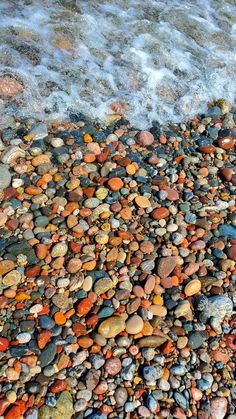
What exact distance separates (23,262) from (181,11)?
16.2 ft

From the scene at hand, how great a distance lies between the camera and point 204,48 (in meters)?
6.04

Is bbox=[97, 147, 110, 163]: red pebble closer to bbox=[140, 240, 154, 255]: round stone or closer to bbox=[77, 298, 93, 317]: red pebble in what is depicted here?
bbox=[140, 240, 154, 255]: round stone

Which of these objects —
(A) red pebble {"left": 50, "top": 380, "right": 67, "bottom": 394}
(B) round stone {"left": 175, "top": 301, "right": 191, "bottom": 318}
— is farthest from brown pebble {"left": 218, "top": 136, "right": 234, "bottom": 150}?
(A) red pebble {"left": 50, "top": 380, "right": 67, "bottom": 394}

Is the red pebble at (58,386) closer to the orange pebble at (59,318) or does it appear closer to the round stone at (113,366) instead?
the round stone at (113,366)

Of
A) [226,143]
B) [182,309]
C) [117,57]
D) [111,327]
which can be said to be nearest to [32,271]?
[111,327]

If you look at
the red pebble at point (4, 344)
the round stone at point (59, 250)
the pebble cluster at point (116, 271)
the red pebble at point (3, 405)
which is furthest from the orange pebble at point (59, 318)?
the red pebble at point (3, 405)

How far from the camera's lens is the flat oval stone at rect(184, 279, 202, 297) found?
3340 millimetres

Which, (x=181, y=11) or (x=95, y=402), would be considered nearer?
(x=95, y=402)

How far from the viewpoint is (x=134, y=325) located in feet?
10.1

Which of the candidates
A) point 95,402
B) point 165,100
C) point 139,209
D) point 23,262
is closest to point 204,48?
point 165,100

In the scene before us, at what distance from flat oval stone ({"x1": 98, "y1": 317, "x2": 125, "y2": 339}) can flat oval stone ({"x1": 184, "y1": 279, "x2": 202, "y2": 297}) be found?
1.85 feet

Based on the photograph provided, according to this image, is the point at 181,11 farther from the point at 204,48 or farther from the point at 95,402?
the point at 95,402

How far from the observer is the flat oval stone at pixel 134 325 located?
3.07 meters

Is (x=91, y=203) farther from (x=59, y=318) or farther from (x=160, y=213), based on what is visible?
(x=59, y=318)
